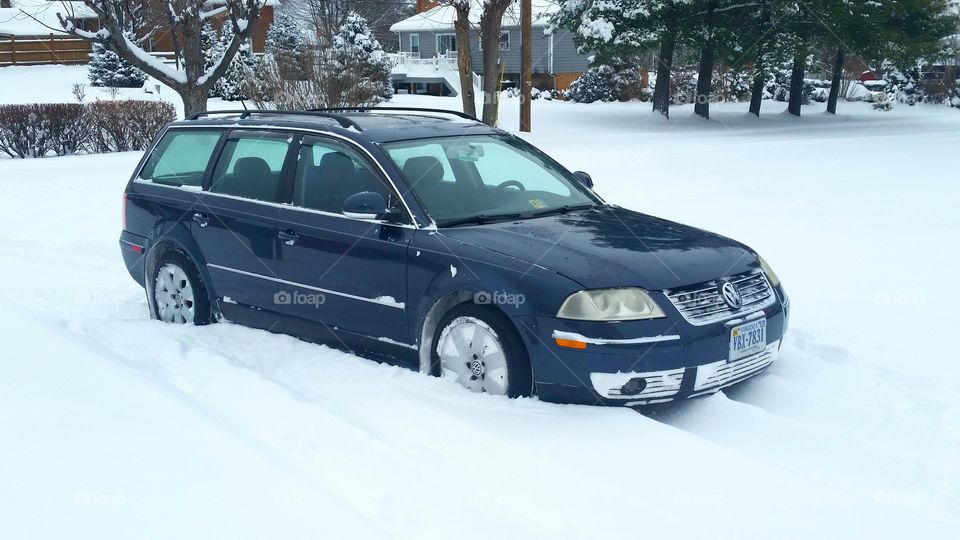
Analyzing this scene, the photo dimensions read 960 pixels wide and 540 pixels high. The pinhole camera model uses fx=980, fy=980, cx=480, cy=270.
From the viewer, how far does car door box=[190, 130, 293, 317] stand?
636 centimetres

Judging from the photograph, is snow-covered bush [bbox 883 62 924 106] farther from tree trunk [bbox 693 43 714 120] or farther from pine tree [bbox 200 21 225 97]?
pine tree [bbox 200 21 225 97]

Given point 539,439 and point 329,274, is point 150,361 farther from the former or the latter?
point 539,439

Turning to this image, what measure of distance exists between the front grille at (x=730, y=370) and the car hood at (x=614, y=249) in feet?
1.48

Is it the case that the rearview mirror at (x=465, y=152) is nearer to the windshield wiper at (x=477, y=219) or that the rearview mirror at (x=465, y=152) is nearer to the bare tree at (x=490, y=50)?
the windshield wiper at (x=477, y=219)

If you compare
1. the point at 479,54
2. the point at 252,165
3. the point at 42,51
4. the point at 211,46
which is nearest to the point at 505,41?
the point at 479,54

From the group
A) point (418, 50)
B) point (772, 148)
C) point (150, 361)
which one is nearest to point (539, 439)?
point (150, 361)

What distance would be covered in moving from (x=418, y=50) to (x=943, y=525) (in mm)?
59136

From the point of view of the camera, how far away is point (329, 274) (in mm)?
5953

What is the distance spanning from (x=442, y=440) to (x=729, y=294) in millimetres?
1721

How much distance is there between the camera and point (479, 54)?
186ft

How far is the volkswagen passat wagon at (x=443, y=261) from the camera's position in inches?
193

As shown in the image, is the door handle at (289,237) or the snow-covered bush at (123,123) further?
the snow-covered bush at (123,123)

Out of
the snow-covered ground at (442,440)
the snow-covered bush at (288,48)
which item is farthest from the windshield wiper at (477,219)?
the snow-covered bush at (288,48)

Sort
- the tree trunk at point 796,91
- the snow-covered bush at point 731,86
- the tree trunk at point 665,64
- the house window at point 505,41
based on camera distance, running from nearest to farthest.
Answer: the tree trunk at point 665,64
the tree trunk at point 796,91
the snow-covered bush at point 731,86
the house window at point 505,41
